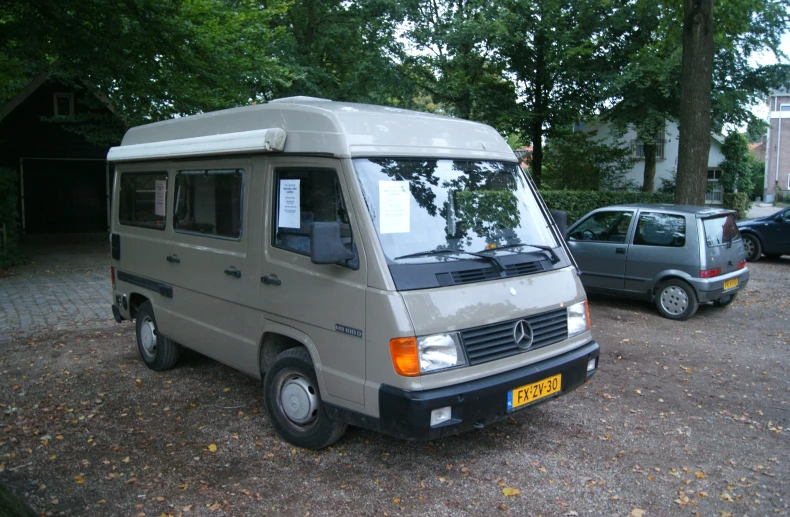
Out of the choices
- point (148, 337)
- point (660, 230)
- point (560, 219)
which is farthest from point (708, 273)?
point (148, 337)

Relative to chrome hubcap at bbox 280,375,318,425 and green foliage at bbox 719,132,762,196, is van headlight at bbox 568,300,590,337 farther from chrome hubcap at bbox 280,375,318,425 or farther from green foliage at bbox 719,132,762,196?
green foliage at bbox 719,132,762,196

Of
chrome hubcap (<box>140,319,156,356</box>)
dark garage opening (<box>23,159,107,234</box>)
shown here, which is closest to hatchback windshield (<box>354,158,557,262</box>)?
chrome hubcap (<box>140,319,156,356</box>)

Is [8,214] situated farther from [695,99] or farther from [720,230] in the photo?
[695,99]

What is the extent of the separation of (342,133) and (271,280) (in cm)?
128

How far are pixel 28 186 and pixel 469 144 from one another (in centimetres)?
1986

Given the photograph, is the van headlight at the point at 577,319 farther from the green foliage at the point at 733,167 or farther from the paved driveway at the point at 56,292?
the green foliage at the point at 733,167

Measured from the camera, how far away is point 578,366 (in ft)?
Result: 15.4

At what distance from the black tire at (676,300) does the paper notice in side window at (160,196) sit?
7.00 metres

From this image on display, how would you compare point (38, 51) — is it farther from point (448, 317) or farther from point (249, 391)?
point (448, 317)

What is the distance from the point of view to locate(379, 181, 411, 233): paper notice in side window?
4.21 metres

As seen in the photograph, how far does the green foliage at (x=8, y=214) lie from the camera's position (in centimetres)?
1440

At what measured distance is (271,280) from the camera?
4805 mm

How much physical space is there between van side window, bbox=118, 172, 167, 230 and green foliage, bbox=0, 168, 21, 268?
9.13 m

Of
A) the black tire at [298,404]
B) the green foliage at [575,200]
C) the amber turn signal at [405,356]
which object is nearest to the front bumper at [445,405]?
the amber turn signal at [405,356]
